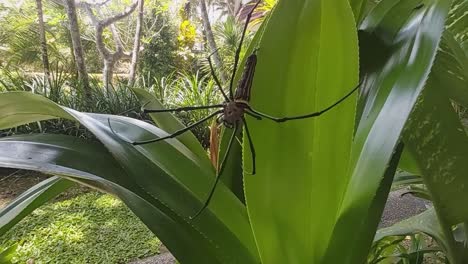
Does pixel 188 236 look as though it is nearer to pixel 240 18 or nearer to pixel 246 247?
pixel 246 247

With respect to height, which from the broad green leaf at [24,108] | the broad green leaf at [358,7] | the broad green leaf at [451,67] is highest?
the broad green leaf at [358,7]

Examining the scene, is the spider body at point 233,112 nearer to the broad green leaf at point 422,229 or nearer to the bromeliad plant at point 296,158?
the bromeliad plant at point 296,158

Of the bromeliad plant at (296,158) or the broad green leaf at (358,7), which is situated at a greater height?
the broad green leaf at (358,7)

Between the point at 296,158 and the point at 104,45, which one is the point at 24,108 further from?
the point at 104,45

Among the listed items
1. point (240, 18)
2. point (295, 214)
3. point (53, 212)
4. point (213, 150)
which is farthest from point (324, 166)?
point (240, 18)

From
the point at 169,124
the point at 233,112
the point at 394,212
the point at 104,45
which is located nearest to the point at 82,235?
the point at 394,212

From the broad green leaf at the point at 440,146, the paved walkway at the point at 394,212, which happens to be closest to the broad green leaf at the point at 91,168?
the broad green leaf at the point at 440,146

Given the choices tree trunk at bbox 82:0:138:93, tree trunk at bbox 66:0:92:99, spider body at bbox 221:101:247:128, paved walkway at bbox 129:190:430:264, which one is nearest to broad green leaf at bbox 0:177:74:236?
spider body at bbox 221:101:247:128
